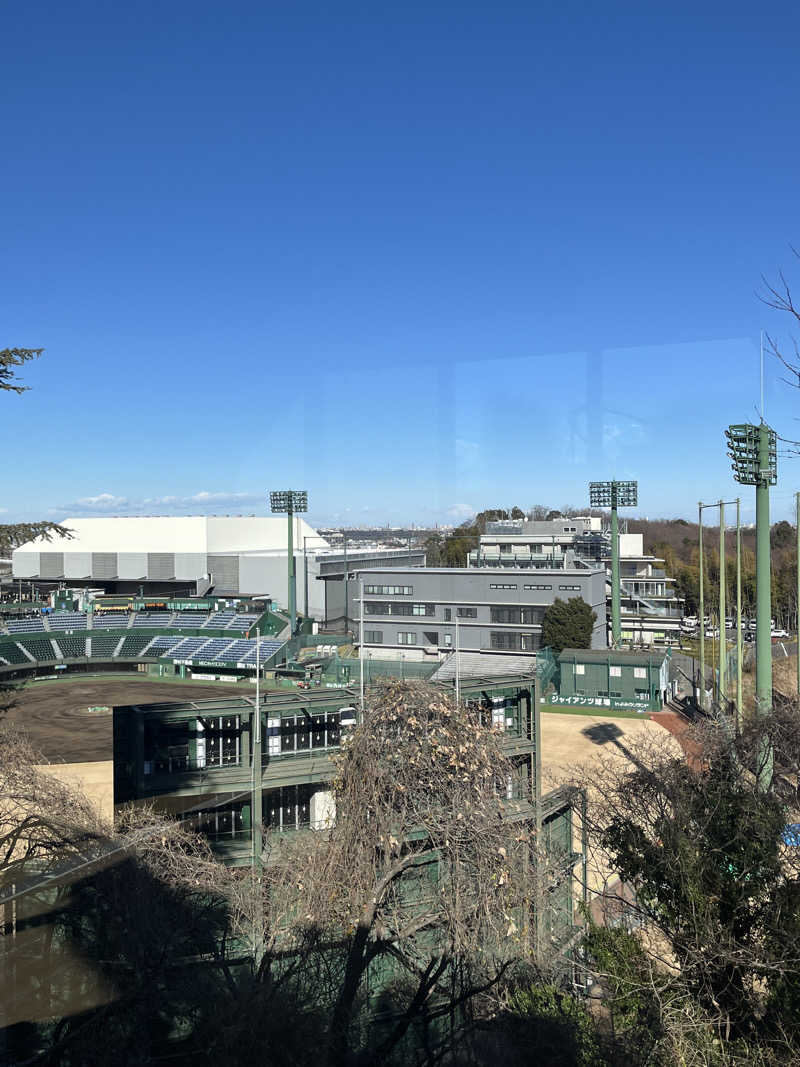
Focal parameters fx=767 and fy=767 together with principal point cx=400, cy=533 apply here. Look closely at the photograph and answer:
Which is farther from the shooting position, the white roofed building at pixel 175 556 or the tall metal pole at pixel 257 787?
the white roofed building at pixel 175 556

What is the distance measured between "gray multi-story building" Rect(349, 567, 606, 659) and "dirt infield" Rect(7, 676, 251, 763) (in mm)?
7022


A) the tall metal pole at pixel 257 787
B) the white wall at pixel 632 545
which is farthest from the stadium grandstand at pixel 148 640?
the tall metal pole at pixel 257 787

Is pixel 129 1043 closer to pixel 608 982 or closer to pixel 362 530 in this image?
pixel 608 982

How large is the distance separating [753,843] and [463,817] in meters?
2.40

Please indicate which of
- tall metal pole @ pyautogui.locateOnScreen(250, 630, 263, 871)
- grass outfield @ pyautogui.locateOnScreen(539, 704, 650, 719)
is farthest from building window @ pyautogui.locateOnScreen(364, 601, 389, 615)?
tall metal pole @ pyautogui.locateOnScreen(250, 630, 263, 871)

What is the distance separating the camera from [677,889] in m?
6.35

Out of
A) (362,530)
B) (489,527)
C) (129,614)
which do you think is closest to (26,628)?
(129,614)

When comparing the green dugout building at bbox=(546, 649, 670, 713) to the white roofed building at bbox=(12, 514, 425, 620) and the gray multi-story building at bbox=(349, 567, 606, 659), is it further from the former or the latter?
the white roofed building at bbox=(12, 514, 425, 620)

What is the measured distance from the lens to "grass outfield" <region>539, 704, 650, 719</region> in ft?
79.9

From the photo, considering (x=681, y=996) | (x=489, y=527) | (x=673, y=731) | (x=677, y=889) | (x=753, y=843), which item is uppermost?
(x=489, y=527)

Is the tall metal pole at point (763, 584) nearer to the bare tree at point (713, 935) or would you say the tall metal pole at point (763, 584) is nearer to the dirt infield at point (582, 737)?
the dirt infield at point (582, 737)

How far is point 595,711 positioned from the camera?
81.9ft

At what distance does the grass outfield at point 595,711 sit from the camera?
24344mm

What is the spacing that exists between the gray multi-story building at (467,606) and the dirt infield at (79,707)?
702 centimetres
